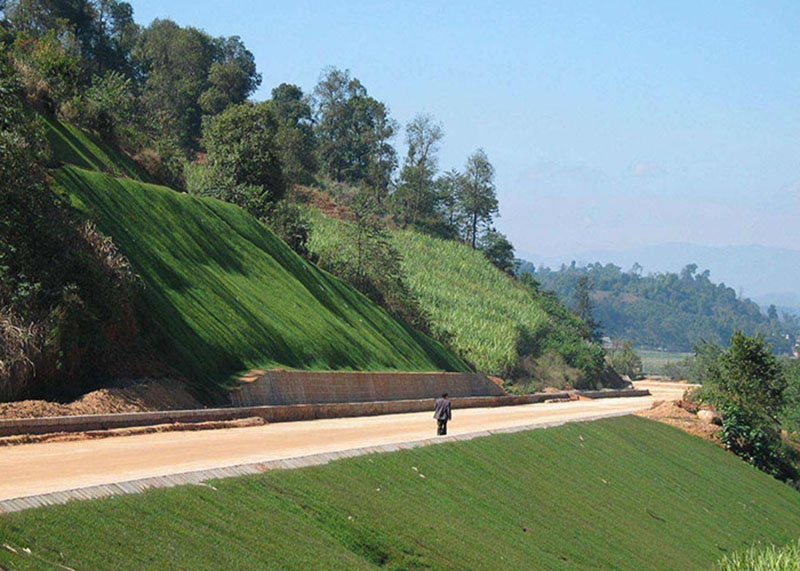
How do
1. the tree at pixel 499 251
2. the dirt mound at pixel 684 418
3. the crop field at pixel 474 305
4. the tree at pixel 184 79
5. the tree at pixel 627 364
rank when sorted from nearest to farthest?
the dirt mound at pixel 684 418 → the crop field at pixel 474 305 → the tree at pixel 184 79 → the tree at pixel 499 251 → the tree at pixel 627 364

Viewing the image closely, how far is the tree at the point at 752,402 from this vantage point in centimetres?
4638

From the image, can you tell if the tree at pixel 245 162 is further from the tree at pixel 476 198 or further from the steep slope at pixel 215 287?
the tree at pixel 476 198

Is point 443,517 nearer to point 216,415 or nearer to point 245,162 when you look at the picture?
point 216,415

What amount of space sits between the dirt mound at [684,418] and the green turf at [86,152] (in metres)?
27.0

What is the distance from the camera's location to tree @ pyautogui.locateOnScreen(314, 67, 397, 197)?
12325cm

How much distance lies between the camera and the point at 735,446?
46375 mm

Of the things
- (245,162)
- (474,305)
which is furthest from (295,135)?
(245,162)

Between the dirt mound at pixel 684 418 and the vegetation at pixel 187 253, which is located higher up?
the vegetation at pixel 187 253

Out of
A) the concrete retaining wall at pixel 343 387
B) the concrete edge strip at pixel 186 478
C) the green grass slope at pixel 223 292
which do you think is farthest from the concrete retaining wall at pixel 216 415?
→ the concrete edge strip at pixel 186 478

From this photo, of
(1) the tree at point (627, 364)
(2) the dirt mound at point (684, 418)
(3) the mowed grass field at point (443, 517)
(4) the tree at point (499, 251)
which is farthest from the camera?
(1) the tree at point (627, 364)

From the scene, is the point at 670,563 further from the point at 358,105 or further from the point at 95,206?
the point at 358,105

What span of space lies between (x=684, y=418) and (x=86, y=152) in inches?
1215

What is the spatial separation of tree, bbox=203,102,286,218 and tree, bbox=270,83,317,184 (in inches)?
922

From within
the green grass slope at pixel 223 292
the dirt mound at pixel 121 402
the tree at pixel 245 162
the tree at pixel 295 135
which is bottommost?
the dirt mound at pixel 121 402
